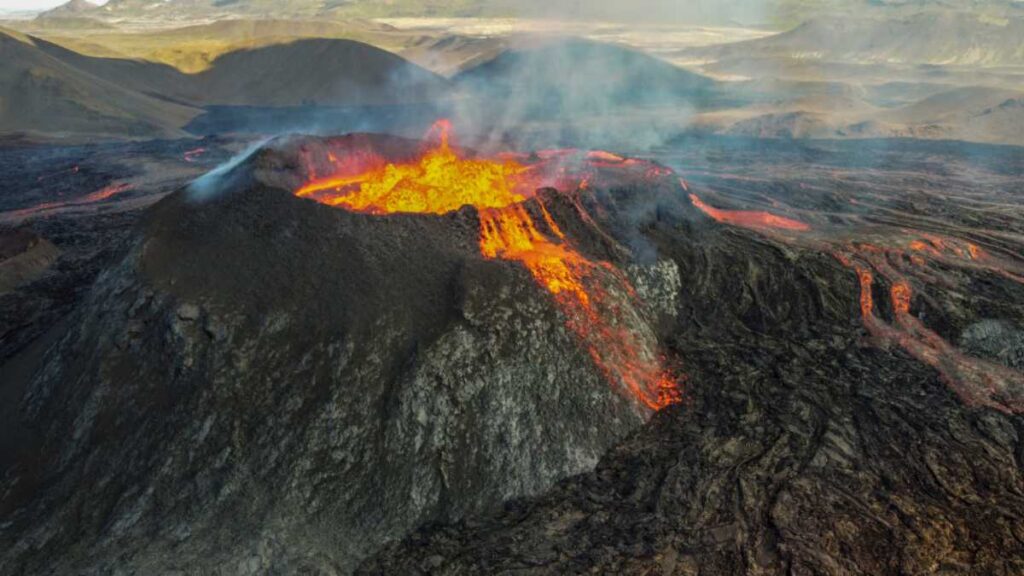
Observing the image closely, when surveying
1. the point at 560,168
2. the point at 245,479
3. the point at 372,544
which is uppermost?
the point at 560,168

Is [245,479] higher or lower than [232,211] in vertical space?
lower

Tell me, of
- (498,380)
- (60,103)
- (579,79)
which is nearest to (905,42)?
(579,79)

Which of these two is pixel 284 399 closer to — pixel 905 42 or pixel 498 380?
pixel 498 380

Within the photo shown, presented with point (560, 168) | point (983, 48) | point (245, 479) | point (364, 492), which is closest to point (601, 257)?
point (560, 168)

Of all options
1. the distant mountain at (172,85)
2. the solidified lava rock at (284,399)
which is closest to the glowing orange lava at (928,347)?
the solidified lava rock at (284,399)

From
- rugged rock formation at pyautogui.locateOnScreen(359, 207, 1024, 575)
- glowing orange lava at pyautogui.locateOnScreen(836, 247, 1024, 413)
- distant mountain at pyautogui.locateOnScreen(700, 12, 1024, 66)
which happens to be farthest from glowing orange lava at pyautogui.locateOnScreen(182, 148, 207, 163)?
distant mountain at pyautogui.locateOnScreen(700, 12, 1024, 66)

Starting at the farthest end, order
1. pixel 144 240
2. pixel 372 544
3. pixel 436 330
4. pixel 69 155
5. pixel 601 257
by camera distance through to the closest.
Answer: pixel 69 155, pixel 601 257, pixel 144 240, pixel 436 330, pixel 372 544

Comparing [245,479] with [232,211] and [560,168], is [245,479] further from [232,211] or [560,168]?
[560,168]
